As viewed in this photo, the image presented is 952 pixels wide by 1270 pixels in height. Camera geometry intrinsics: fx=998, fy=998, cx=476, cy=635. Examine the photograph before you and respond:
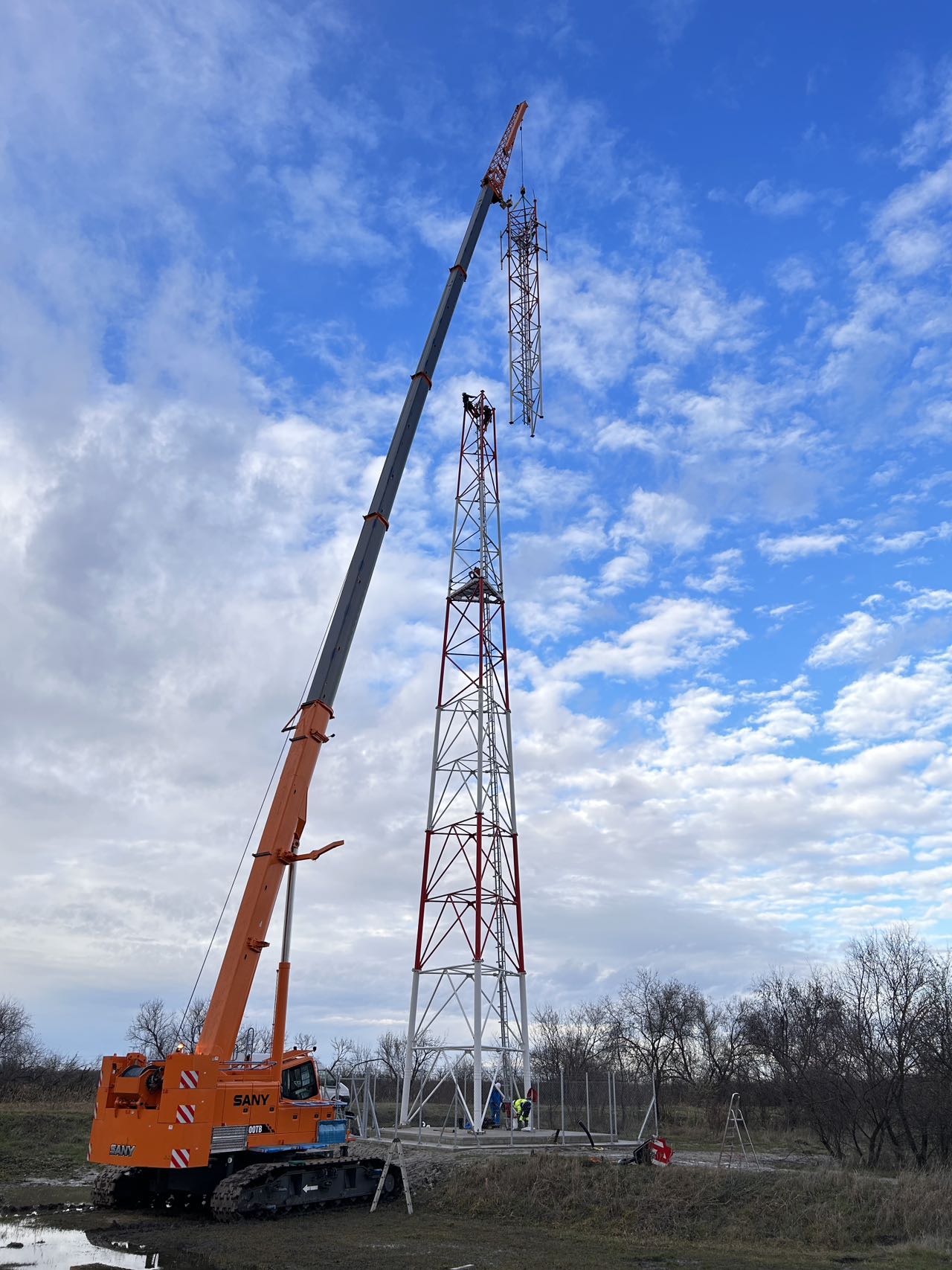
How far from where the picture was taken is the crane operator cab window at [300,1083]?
61.9ft

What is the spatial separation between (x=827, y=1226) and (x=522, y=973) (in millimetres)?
8960

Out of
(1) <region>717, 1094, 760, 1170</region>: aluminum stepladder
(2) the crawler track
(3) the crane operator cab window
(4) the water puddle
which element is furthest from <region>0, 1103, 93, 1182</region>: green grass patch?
(1) <region>717, 1094, 760, 1170</region>: aluminum stepladder

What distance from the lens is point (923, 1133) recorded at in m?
29.6

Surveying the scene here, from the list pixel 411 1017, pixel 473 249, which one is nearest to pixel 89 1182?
pixel 411 1017

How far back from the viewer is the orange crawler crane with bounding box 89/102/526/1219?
1695 cm

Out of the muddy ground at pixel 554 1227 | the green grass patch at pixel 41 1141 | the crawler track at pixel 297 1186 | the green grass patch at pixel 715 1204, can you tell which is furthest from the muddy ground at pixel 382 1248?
the green grass patch at pixel 41 1141

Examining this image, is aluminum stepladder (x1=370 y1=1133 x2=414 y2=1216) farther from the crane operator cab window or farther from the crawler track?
the crane operator cab window

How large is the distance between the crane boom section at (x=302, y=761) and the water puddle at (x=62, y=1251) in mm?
3132

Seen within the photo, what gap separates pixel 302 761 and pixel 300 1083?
6154 millimetres

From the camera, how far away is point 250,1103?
17.9 metres

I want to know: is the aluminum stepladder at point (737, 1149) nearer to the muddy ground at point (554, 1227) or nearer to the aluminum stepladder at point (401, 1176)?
the muddy ground at point (554, 1227)

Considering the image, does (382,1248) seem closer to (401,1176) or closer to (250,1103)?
(250,1103)

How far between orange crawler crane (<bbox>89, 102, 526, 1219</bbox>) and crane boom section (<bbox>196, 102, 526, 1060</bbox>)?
0.08 ft

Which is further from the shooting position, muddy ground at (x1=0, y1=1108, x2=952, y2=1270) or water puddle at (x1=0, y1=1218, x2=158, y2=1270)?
muddy ground at (x1=0, y1=1108, x2=952, y2=1270)
